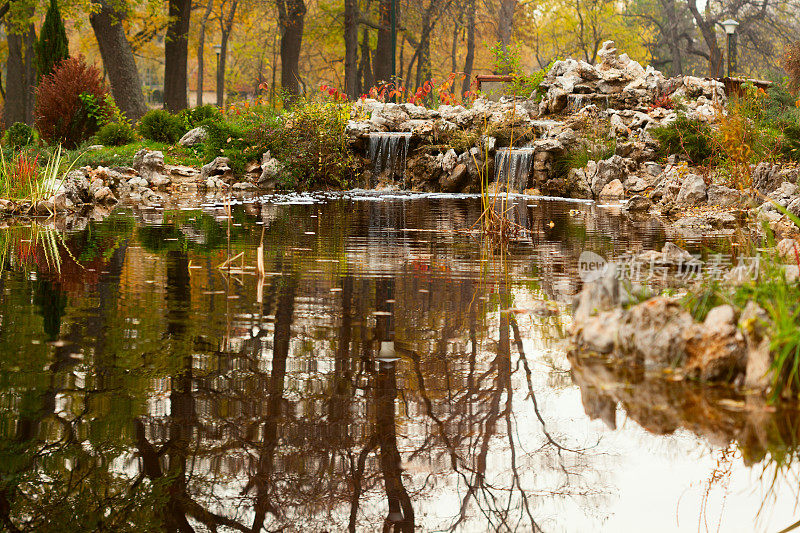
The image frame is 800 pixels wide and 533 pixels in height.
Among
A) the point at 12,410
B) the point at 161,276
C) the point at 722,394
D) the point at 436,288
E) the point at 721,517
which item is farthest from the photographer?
the point at 161,276

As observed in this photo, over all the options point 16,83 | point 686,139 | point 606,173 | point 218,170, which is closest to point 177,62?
point 16,83

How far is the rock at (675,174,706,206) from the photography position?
14.4 metres

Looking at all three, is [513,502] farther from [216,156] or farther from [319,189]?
[216,156]

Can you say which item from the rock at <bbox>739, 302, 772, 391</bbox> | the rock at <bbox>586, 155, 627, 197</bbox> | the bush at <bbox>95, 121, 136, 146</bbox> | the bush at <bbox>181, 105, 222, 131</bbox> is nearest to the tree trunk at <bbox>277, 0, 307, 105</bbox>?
the bush at <bbox>181, 105, 222, 131</bbox>

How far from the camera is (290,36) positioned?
32.1 metres

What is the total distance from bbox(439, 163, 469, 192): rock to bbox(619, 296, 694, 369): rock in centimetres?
1600

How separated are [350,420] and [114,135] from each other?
68.4ft

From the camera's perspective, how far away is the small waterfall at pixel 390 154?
70.9 ft

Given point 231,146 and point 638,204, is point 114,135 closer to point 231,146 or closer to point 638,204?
point 231,146

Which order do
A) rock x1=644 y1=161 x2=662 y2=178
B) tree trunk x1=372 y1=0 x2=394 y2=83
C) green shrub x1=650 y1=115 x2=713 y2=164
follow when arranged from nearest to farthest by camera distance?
green shrub x1=650 y1=115 x2=713 y2=164
rock x1=644 y1=161 x2=662 y2=178
tree trunk x1=372 y1=0 x2=394 y2=83

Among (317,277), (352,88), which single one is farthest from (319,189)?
(317,277)

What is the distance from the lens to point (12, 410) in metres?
3.70

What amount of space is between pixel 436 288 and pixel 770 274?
2.70m

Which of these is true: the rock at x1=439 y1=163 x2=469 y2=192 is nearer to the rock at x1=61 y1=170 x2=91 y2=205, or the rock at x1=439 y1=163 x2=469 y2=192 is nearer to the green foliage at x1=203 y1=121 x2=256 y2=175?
the green foliage at x1=203 y1=121 x2=256 y2=175
